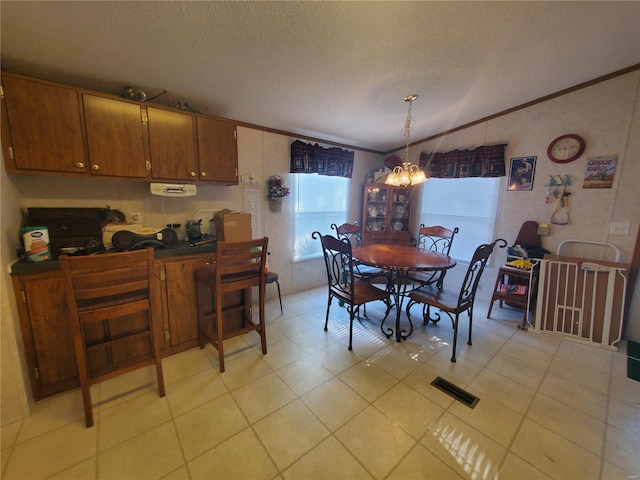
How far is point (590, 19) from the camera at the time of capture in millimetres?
1708

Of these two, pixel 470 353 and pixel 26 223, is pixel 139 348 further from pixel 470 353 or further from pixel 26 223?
pixel 470 353

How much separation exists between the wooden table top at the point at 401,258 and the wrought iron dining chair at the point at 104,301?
1.71 meters

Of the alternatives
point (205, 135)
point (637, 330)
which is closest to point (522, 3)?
point (205, 135)

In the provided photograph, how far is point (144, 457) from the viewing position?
131 cm

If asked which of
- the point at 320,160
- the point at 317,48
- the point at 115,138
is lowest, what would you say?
the point at 115,138

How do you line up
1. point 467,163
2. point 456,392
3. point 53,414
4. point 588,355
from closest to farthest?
point 53,414 → point 456,392 → point 588,355 → point 467,163

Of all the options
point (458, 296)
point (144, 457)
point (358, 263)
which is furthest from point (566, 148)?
point (144, 457)

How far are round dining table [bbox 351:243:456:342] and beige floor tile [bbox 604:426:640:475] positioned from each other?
133 centimetres

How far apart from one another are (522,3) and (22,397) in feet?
12.9

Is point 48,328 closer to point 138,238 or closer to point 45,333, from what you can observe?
point 45,333

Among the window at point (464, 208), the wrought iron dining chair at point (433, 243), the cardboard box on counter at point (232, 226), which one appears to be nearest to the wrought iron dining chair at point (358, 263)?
the wrought iron dining chair at point (433, 243)

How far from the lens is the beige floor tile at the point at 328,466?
1236 mm

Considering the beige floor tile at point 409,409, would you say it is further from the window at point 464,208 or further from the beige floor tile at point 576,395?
the window at point 464,208

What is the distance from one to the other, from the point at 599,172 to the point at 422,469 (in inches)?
128
